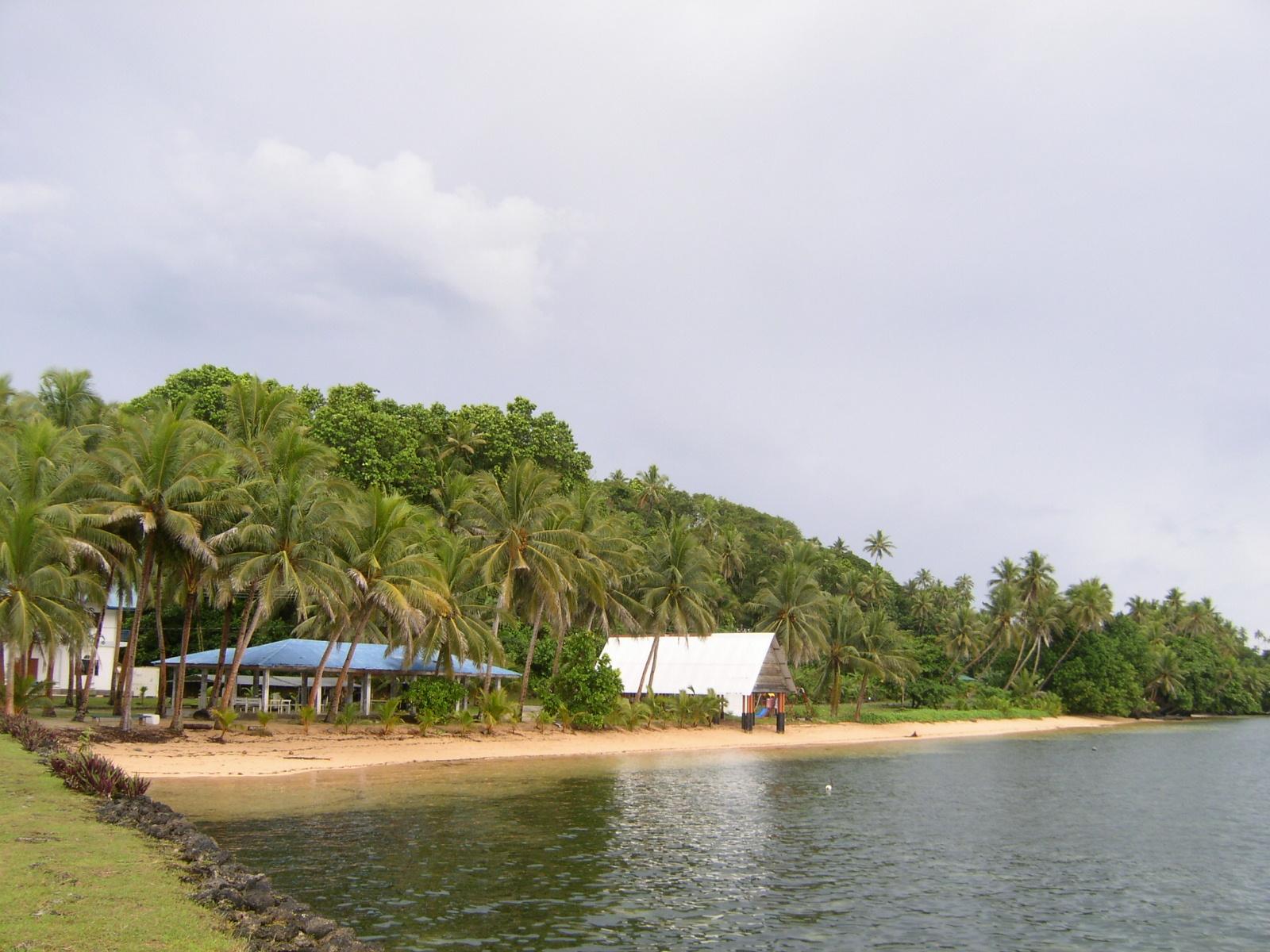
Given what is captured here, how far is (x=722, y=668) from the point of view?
55.1 m

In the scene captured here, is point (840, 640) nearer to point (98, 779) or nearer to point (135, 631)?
point (135, 631)

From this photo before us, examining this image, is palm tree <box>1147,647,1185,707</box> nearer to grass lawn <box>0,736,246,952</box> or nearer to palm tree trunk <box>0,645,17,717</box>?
palm tree trunk <box>0,645,17,717</box>

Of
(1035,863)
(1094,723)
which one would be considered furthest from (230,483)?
(1094,723)

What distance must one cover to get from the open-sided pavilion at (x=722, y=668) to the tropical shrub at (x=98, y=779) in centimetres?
3636

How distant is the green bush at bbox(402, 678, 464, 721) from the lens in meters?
40.1

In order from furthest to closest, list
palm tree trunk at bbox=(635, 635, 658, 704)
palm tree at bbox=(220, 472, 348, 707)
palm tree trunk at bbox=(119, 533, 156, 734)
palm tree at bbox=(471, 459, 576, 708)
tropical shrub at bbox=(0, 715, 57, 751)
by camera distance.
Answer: palm tree trunk at bbox=(635, 635, 658, 704) < palm tree at bbox=(471, 459, 576, 708) < palm tree at bbox=(220, 472, 348, 707) < palm tree trunk at bbox=(119, 533, 156, 734) < tropical shrub at bbox=(0, 715, 57, 751)

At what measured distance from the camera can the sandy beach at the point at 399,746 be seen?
2723 centimetres

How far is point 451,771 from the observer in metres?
30.3

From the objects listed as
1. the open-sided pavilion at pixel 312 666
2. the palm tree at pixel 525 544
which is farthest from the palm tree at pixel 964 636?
the palm tree at pixel 525 544

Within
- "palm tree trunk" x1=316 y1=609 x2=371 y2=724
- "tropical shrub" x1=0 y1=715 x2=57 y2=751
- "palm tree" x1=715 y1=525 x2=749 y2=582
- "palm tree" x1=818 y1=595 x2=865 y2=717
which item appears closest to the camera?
"tropical shrub" x1=0 y1=715 x2=57 y2=751

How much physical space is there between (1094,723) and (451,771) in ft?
215

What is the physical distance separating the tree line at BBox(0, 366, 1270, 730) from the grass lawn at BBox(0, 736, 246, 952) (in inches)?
613

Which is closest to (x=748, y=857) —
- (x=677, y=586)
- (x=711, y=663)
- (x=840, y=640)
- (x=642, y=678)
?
(x=677, y=586)

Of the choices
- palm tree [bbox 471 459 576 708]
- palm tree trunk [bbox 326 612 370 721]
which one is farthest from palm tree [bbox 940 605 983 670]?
palm tree trunk [bbox 326 612 370 721]
